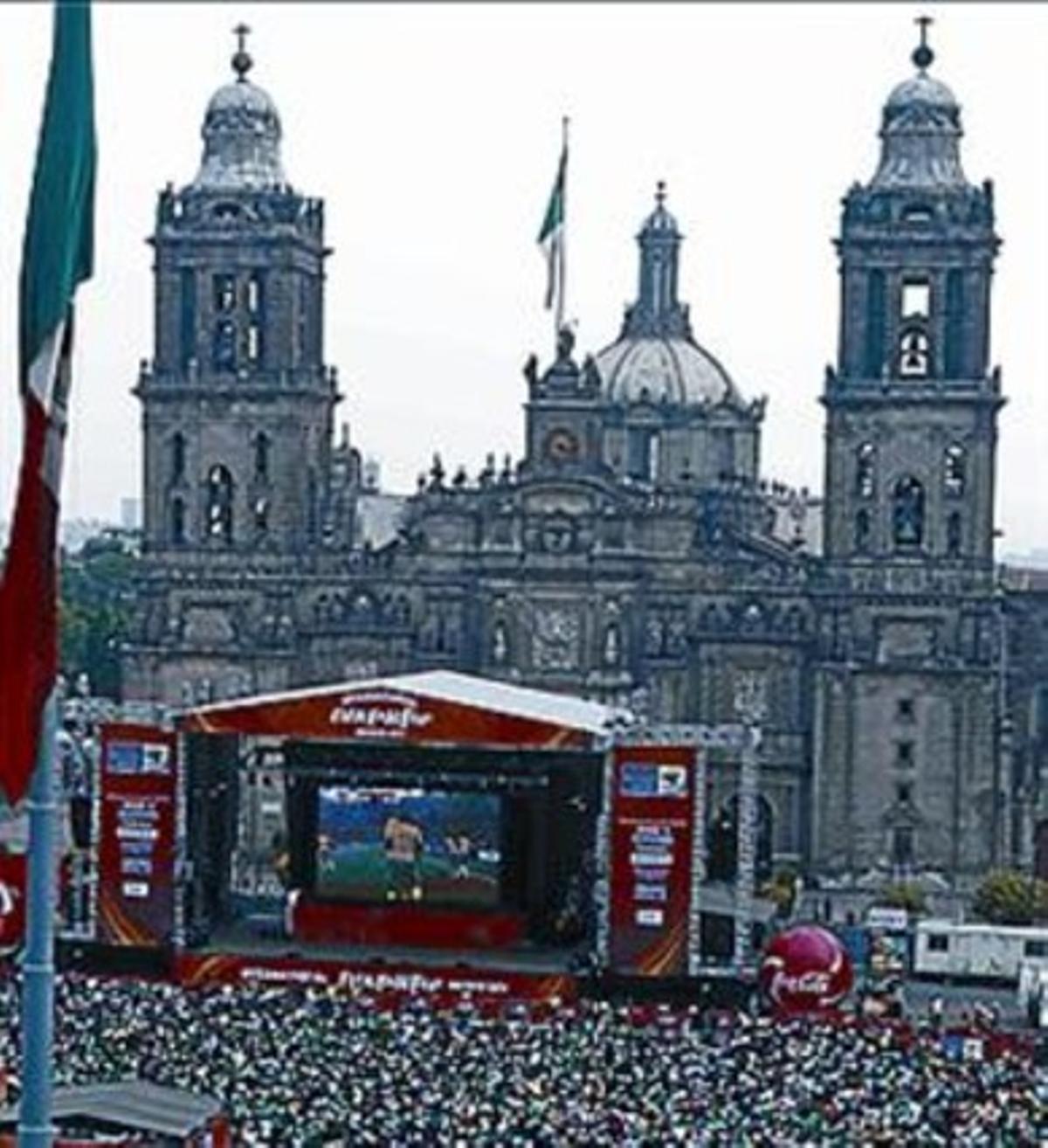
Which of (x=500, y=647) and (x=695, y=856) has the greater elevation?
(x=500, y=647)

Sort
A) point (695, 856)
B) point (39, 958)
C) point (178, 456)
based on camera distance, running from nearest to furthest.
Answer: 1. point (39, 958)
2. point (695, 856)
3. point (178, 456)

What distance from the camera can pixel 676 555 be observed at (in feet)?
233

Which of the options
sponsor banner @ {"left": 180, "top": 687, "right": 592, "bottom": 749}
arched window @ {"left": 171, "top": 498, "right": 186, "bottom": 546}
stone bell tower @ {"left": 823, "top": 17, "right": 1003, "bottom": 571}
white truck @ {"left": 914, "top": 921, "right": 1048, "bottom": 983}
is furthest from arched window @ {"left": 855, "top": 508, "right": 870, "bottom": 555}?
sponsor banner @ {"left": 180, "top": 687, "right": 592, "bottom": 749}

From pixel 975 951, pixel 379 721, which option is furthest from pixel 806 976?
pixel 975 951

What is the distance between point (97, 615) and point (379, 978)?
149 feet

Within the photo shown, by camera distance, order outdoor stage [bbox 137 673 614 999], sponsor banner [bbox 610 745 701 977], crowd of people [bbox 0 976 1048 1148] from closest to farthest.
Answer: crowd of people [bbox 0 976 1048 1148], sponsor banner [bbox 610 745 701 977], outdoor stage [bbox 137 673 614 999]

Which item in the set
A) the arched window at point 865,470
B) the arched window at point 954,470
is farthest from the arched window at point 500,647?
the arched window at point 954,470

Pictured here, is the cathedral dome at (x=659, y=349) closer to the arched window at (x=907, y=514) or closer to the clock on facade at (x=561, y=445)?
the clock on facade at (x=561, y=445)

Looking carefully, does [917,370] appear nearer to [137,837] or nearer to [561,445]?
[561,445]

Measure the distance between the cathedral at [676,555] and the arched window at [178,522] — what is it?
0.06 metres

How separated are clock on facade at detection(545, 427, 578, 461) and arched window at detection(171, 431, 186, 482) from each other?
8.36 m

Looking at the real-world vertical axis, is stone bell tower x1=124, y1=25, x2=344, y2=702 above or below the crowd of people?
above

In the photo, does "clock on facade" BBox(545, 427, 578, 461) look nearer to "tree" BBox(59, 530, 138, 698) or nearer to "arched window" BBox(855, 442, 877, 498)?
"arched window" BBox(855, 442, 877, 498)

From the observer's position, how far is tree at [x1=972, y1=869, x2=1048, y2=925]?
202 ft
